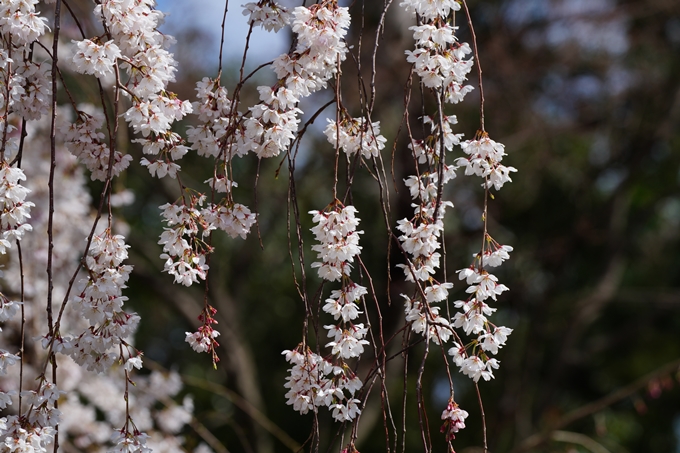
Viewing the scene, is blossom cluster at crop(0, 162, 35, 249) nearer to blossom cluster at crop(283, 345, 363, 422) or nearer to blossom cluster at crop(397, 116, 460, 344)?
blossom cluster at crop(283, 345, 363, 422)

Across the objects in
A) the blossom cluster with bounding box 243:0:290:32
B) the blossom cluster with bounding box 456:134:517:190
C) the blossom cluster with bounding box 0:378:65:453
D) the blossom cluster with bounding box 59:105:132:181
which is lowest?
the blossom cluster with bounding box 0:378:65:453

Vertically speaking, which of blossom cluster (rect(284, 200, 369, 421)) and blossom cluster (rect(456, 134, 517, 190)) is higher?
blossom cluster (rect(456, 134, 517, 190))

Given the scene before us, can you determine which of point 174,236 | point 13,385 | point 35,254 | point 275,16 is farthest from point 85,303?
point 13,385

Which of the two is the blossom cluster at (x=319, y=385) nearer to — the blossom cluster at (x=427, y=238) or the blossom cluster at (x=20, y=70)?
the blossom cluster at (x=427, y=238)

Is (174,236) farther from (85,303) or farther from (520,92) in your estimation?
(520,92)

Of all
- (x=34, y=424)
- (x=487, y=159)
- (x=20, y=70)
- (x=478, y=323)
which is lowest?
(x=34, y=424)

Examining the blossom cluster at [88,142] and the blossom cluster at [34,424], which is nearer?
the blossom cluster at [34,424]

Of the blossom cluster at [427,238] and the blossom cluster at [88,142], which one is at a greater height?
the blossom cluster at [88,142]

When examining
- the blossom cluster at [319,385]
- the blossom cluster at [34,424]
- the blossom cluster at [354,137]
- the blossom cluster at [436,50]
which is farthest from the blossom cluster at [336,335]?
the blossom cluster at [34,424]

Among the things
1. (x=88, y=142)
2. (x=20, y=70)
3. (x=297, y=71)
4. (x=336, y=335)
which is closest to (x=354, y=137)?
(x=297, y=71)

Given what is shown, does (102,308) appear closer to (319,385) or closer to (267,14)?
(319,385)

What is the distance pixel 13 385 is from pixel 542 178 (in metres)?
4.80

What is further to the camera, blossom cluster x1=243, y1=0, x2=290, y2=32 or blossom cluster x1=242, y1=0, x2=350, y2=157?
blossom cluster x1=243, y1=0, x2=290, y2=32

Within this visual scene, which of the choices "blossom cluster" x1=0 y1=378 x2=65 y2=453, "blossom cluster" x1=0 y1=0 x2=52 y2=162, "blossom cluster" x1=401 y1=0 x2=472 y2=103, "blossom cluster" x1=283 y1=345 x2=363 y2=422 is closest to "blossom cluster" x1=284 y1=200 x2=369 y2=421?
"blossom cluster" x1=283 y1=345 x2=363 y2=422
